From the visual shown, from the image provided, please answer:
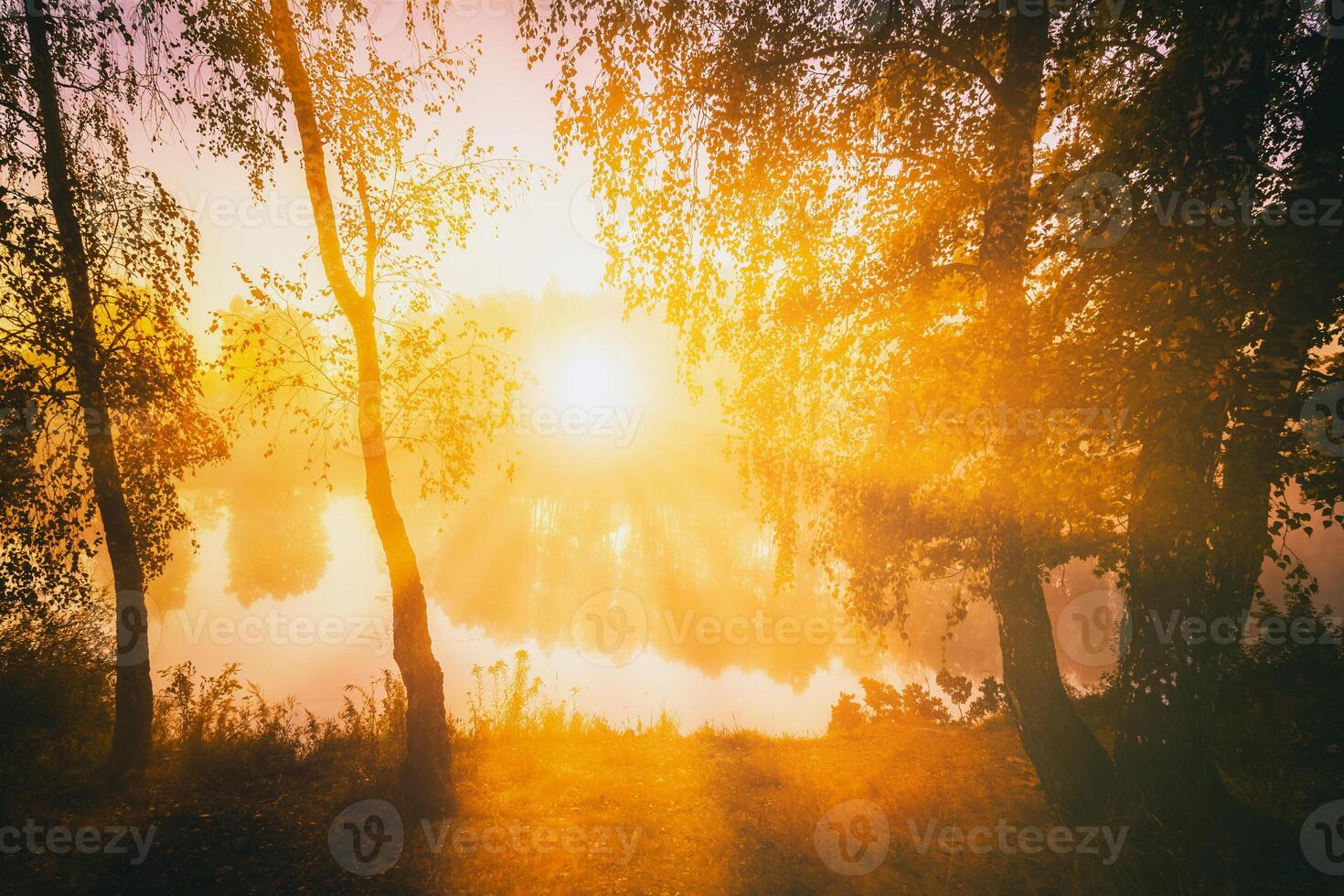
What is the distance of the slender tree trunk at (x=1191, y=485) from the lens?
3648mm

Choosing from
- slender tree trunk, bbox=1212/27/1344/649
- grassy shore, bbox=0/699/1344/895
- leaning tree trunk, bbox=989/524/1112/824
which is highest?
slender tree trunk, bbox=1212/27/1344/649

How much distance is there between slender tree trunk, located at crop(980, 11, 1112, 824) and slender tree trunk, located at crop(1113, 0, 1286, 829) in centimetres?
42

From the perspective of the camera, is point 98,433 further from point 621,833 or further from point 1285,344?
point 1285,344

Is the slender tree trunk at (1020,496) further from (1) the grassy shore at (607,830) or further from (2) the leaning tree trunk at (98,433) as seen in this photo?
(2) the leaning tree trunk at (98,433)

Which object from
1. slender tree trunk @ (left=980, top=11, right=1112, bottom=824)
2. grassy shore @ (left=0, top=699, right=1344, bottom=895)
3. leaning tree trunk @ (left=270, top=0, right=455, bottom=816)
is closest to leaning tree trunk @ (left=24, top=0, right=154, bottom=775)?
grassy shore @ (left=0, top=699, right=1344, bottom=895)

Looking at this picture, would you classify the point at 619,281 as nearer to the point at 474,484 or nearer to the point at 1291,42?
the point at 1291,42

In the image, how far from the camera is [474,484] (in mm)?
55906

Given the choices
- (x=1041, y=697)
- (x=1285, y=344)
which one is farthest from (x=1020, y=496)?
(x=1041, y=697)

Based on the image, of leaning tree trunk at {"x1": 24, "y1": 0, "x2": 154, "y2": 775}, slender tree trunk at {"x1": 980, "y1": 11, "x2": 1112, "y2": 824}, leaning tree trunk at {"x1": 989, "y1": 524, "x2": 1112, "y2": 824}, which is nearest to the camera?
slender tree trunk at {"x1": 980, "y1": 11, "x2": 1112, "y2": 824}

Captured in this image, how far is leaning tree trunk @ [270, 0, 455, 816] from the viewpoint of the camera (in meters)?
6.14

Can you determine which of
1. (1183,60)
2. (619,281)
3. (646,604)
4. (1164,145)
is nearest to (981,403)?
(1164,145)

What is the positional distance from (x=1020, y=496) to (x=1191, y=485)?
1.24 m

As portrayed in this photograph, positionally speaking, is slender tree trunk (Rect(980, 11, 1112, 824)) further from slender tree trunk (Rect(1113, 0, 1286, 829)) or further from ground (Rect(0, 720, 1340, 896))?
ground (Rect(0, 720, 1340, 896))

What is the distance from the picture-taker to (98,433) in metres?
6.39
